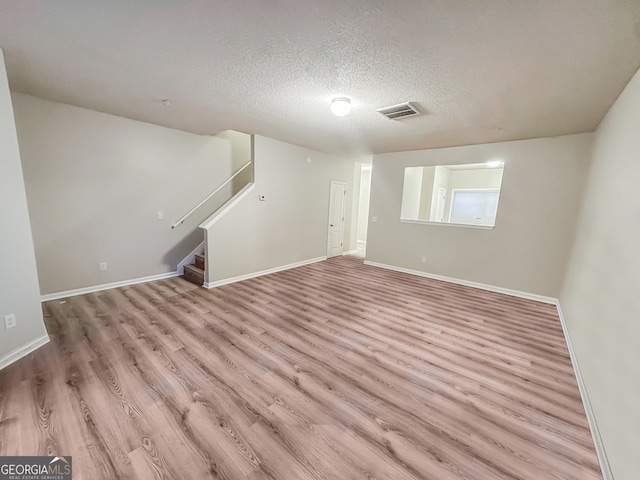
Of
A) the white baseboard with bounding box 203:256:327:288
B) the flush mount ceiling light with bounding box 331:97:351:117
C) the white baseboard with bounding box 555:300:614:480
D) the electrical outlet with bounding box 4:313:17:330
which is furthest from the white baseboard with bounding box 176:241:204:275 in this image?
the white baseboard with bounding box 555:300:614:480

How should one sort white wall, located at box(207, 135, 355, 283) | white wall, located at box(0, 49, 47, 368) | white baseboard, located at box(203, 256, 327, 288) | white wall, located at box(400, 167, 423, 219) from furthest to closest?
white wall, located at box(400, 167, 423, 219) < white wall, located at box(207, 135, 355, 283) < white baseboard, located at box(203, 256, 327, 288) < white wall, located at box(0, 49, 47, 368)

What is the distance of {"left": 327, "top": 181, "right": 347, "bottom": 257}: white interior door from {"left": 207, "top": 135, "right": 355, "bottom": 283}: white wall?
0.16 m

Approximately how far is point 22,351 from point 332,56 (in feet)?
12.4

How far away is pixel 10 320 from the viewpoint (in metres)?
2.20

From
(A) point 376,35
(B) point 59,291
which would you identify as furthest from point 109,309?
(A) point 376,35

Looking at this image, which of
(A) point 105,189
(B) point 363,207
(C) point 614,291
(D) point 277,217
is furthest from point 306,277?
(B) point 363,207

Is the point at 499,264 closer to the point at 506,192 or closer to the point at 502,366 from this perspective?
the point at 506,192

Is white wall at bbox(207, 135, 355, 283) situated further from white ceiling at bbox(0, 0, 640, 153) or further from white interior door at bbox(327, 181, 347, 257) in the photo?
white ceiling at bbox(0, 0, 640, 153)

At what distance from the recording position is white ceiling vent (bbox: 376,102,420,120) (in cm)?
288

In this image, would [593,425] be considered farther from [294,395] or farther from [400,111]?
[400,111]

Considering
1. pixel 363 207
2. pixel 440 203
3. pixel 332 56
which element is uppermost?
pixel 332 56

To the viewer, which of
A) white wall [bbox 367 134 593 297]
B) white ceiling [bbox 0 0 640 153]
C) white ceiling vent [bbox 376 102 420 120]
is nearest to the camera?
white ceiling [bbox 0 0 640 153]

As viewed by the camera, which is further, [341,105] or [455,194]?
[455,194]

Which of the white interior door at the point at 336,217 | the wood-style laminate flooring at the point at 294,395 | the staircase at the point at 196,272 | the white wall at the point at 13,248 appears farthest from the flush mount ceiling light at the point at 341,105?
the white interior door at the point at 336,217
